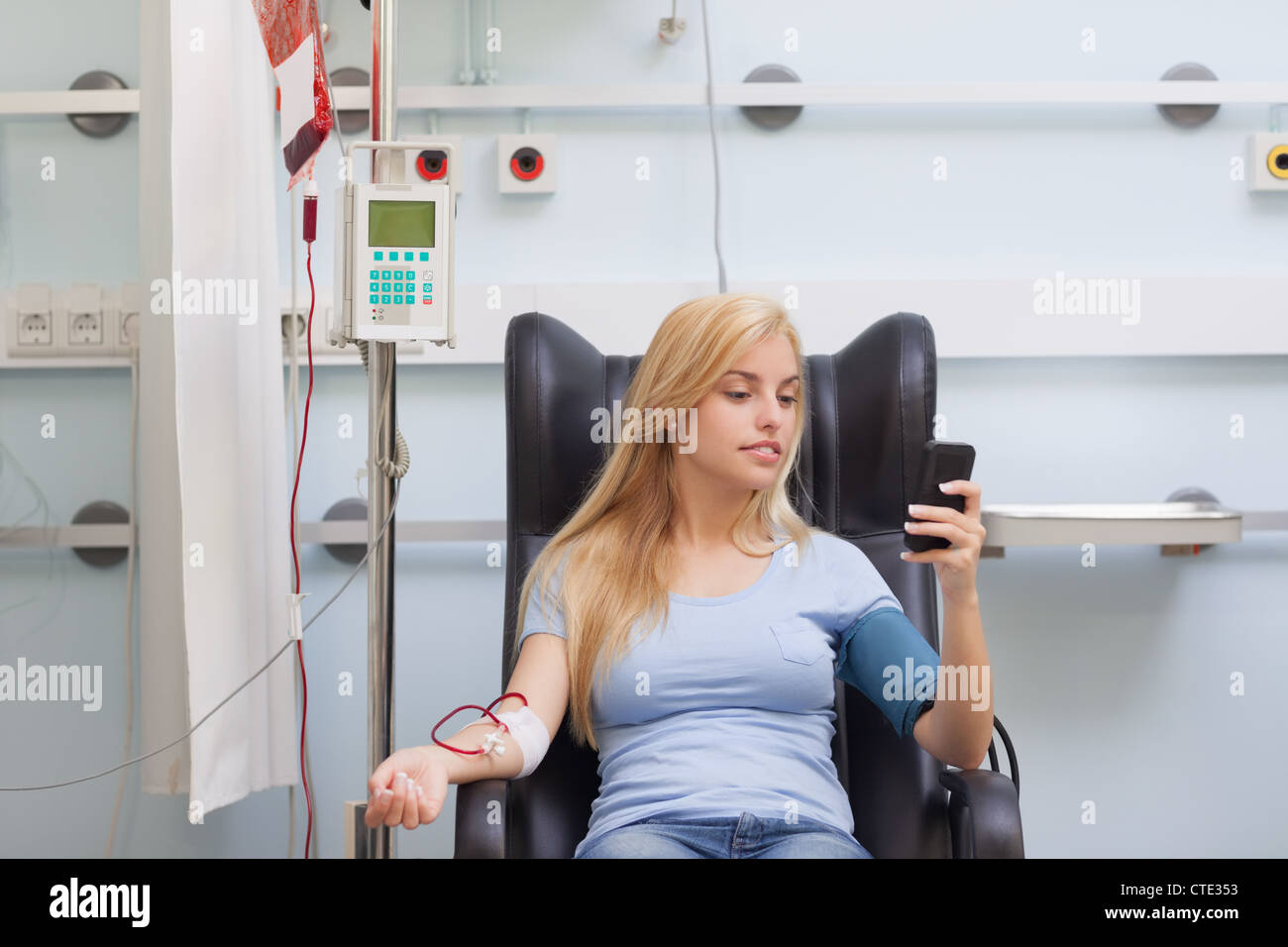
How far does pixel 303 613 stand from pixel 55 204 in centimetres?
82

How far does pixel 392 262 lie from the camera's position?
124 centimetres

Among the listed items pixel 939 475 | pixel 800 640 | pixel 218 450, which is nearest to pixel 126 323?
pixel 218 450

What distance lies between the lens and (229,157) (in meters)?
1.50

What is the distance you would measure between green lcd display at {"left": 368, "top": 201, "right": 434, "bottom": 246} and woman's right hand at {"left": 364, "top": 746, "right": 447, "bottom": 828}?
0.59 meters

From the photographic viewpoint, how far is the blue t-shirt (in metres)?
1.16

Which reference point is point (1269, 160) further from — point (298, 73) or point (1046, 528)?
point (298, 73)

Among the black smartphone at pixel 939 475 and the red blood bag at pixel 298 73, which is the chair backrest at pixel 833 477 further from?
the red blood bag at pixel 298 73

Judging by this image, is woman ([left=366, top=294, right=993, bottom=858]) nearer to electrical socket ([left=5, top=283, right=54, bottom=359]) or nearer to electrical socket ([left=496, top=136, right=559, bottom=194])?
electrical socket ([left=496, top=136, right=559, bottom=194])

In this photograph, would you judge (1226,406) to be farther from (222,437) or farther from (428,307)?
(222,437)

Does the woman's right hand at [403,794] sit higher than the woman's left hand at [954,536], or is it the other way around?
the woman's left hand at [954,536]

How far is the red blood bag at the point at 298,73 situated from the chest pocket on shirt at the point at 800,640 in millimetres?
811

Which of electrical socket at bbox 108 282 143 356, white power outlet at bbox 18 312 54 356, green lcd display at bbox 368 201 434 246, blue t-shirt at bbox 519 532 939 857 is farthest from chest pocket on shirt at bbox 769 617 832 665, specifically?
white power outlet at bbox 18 312 54 356

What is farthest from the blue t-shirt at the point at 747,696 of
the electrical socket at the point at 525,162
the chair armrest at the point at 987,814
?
the electrical socket at the point at 525,162

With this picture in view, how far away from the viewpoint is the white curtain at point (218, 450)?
56.4 inches
